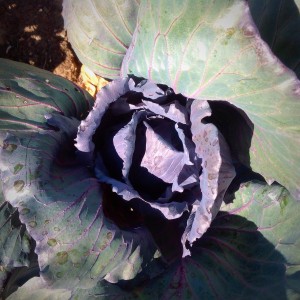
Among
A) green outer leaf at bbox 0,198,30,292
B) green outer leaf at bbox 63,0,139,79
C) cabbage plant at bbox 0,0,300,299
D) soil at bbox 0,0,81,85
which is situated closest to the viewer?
cabbage plant at bbox 0,0,300,299

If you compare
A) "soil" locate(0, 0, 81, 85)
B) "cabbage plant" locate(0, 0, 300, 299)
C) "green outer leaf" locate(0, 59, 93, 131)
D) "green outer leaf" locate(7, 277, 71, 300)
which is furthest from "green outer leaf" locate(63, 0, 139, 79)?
"green outer leaf" locate(7, 277, 71, 300)

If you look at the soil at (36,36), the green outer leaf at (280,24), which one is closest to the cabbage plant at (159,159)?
the green outer leaf at (280,24)

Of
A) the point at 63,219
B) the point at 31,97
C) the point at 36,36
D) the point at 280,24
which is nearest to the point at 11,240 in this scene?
the point at 63,219

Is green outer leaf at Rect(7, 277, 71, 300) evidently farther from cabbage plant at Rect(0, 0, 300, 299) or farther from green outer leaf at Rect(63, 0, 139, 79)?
green outer leaf at Rect(63, 0, 139, 79)

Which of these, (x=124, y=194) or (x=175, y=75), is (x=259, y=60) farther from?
(x=124, y=194)

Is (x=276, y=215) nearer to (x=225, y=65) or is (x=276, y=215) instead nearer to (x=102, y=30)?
(x=225, y=65)

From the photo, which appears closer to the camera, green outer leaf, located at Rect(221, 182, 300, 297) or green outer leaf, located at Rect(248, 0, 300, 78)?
green outer leaf, located at Rect(248, 0, 300, 78)

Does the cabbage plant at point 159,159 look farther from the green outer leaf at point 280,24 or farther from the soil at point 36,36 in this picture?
the soil at point 36,36
